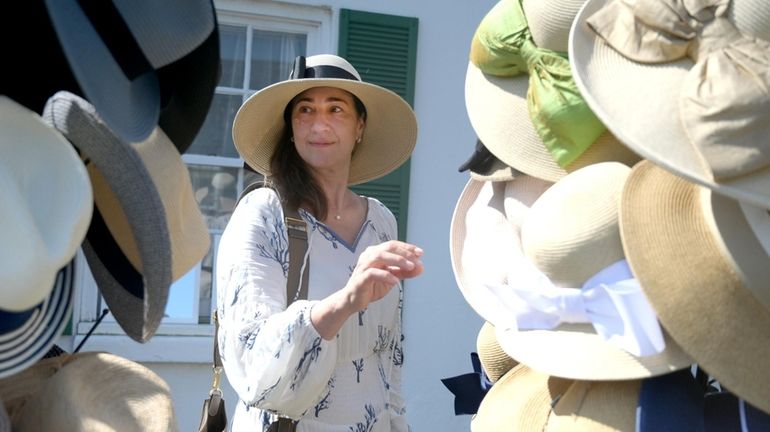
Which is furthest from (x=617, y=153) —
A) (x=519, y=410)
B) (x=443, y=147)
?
(x=443, y=147)

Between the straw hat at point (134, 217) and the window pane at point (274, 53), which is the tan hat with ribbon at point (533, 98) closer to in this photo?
the straw hat at point (134, 217)

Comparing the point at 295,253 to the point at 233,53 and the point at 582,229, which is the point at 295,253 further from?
the point at 233,53

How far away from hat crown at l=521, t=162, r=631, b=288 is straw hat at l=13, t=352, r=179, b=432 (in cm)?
76

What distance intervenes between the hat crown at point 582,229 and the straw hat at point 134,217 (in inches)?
26.2

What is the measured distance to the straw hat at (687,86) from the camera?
1.62m

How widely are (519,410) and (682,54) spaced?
813 mm

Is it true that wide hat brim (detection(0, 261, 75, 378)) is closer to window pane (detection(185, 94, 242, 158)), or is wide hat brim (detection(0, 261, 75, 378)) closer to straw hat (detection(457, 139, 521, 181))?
straw hat (detection(457, 139, 521, 181))

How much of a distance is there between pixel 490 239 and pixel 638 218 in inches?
21.0

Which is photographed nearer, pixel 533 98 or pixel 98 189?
pixel 98 189

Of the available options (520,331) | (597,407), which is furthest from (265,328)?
(597,407)

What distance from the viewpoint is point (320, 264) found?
2.70 metres

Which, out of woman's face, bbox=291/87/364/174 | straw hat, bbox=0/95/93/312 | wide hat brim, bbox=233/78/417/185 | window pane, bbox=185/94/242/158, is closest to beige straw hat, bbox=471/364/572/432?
woman's face, bbox=291/87/364/174

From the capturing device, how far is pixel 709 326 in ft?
5.81

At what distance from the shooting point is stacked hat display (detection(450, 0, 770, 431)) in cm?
167
